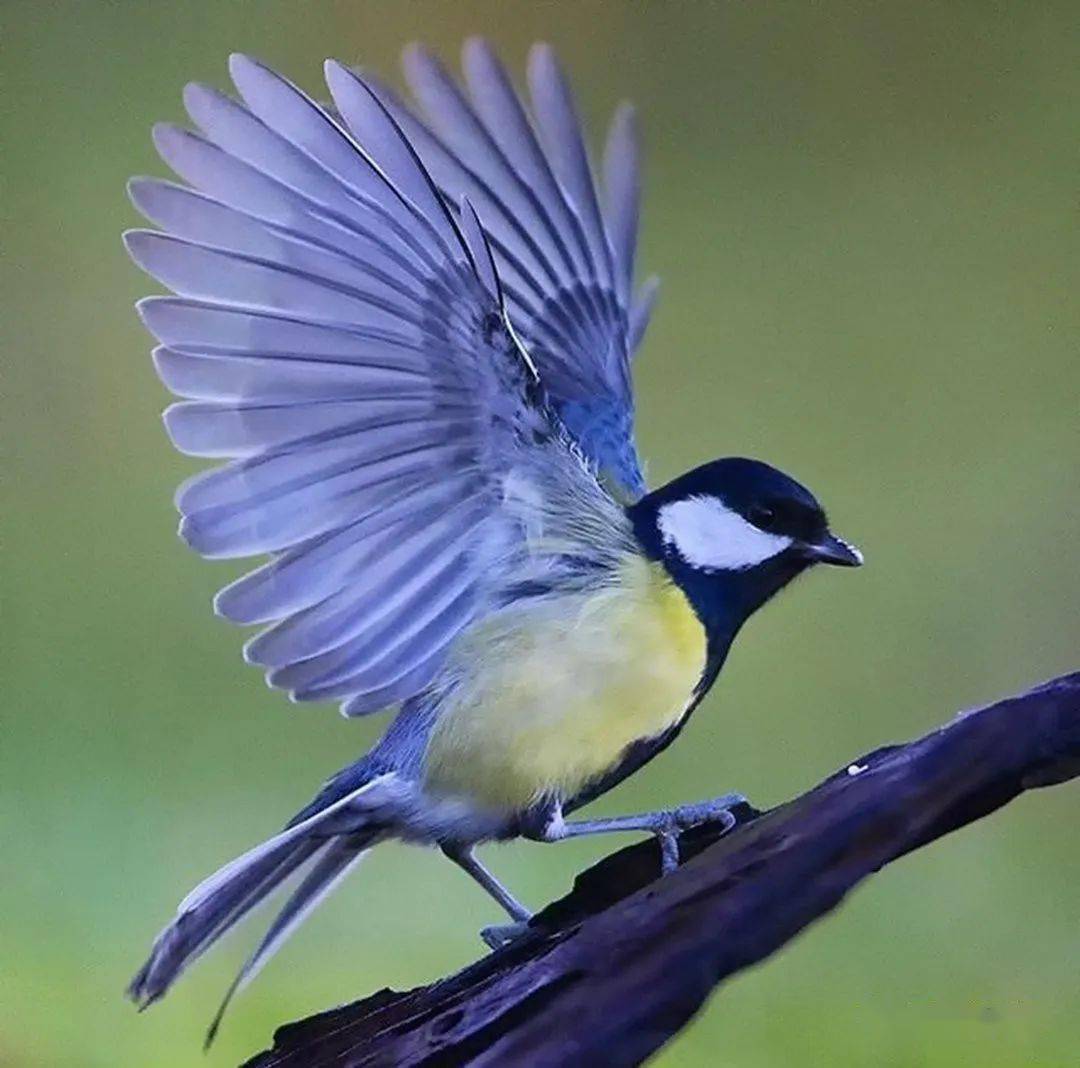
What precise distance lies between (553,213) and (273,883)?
593 millimetres

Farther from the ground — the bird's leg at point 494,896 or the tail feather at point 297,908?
the tail feather at point 297,908

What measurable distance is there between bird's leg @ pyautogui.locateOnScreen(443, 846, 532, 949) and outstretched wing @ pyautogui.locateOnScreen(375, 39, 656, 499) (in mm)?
325

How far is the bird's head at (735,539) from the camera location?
1.07 metres

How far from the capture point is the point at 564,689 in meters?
1.04

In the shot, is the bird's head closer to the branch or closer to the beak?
the beak

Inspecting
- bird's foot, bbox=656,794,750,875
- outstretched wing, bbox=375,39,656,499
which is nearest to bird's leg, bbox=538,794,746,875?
bird's foot, bbox=656,794,750,875

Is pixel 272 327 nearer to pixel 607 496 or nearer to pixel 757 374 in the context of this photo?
pixel 607 496

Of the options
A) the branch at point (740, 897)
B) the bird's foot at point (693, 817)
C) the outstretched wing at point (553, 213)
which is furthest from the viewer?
the outstretched wing at point (553, 213)

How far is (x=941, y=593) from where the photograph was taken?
3.54ft

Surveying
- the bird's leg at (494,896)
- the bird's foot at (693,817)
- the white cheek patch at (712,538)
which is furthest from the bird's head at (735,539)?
the bird's leg at (494,896)

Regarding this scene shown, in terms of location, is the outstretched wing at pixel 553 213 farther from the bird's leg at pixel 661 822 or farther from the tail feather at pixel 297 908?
the tail feather at pixel 297 908

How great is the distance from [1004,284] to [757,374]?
8.3 inches

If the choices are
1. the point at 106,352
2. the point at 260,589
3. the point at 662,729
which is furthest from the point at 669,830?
the point at 106,352

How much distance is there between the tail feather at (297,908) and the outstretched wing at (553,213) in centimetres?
37
